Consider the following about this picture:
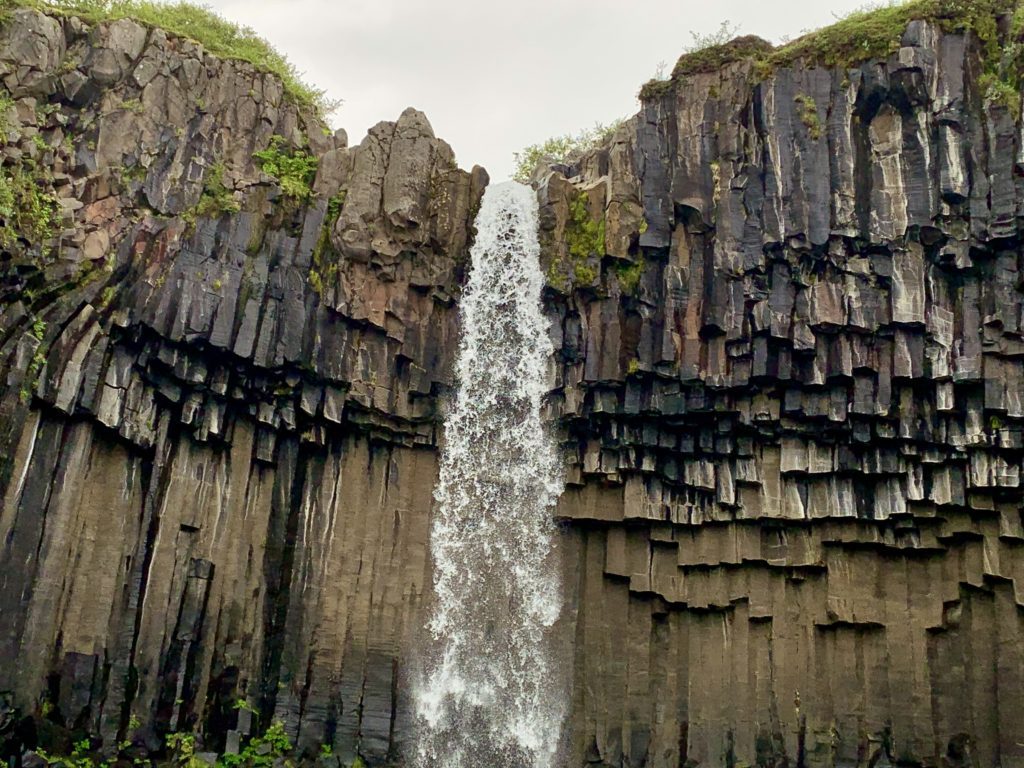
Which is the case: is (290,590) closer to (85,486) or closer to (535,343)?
(85,486)

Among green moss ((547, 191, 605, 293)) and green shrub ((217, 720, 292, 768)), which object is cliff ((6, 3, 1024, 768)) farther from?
green shrub ((217, 720, 292, 768))

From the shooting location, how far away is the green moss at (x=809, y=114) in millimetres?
18578

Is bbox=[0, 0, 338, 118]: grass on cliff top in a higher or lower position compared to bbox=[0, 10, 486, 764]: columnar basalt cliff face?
higher

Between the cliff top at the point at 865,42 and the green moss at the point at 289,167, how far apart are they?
6819 mm

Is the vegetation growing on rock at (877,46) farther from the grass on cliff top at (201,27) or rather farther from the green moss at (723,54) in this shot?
the grass on cliff top at (201,27)

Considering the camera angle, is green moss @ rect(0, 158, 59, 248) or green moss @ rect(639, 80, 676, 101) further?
green moss @ rect(639, 80, 676, 101)

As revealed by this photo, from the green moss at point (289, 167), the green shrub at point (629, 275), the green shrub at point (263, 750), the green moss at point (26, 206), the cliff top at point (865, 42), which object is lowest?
the green shrub at point (263, 750)

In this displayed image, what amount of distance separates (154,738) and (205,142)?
10714 mm

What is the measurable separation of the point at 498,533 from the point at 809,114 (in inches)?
387

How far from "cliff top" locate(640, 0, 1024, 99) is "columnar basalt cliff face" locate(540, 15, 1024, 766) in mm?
291

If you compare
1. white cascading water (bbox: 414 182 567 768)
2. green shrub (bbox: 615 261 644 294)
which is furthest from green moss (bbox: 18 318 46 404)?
green shrub (bbox: 615 261 644 294)

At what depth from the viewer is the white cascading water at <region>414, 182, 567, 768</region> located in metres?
18.9

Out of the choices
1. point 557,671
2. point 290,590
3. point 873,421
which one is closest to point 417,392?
point 290,590

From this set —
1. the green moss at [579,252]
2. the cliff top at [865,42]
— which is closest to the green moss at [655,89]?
the cliff top at [865,42]
